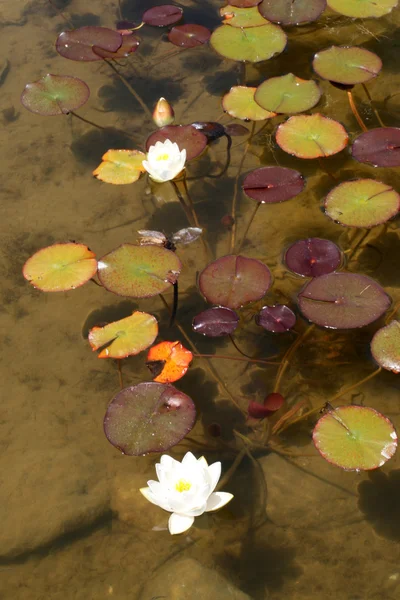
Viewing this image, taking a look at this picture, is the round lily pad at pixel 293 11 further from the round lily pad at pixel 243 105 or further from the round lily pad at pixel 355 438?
the round lily pad at pixel 355 438

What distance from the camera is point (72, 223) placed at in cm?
272

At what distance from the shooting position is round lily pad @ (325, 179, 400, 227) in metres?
2.44

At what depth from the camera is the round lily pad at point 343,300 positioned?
214 centimetres

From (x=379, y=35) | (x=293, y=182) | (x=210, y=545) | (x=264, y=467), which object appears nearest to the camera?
(x=210, y=545)

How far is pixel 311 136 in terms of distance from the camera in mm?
2787

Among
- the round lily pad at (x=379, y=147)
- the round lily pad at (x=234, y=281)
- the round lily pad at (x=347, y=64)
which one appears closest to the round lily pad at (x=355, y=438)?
the round lily pad at (x=234, y=281)

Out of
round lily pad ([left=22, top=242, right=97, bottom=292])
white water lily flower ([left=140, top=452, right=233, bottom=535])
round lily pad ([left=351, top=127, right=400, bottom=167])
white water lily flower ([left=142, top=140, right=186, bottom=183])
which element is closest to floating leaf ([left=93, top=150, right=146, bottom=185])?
white water lily flower ([left=142, top=140, right=186, bottom=183])

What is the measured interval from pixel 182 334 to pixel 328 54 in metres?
1.83

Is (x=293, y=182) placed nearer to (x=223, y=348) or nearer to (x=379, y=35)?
(x=223, y=348)

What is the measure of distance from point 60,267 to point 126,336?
1.49ft

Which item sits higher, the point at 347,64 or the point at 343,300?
the point at 347,64

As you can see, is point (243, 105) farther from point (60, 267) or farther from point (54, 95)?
point (60, 267)

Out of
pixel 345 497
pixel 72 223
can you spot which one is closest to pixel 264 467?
pixel 345 497

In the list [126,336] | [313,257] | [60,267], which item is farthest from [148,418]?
[313,257]
